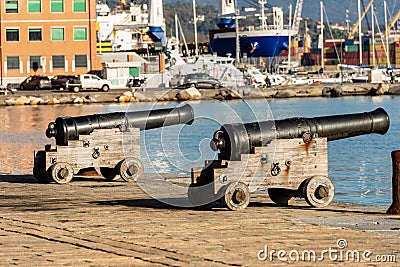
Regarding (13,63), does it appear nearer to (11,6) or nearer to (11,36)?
(11,36)

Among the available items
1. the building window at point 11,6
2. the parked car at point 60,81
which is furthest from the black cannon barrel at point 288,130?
the building window at point 11,6

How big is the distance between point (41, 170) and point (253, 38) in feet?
365

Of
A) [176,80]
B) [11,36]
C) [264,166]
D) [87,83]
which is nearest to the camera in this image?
[264,166]

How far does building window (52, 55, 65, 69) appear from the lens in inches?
3204

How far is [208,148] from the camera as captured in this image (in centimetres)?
1780

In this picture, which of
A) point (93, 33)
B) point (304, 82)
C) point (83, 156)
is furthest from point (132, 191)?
point (304, 82)

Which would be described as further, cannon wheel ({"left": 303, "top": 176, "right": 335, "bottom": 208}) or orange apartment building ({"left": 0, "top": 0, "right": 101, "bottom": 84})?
orange apartment building ({"left": 0, "top": 0, "right": 101, "bottom": 84})

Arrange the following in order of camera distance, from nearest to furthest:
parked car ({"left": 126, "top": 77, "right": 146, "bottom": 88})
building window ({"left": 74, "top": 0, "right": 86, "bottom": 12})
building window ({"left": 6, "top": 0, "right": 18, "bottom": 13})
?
parked car ({"left": 126, "top": 77, "right": 146, "bottom": 88}) < building window ({"left": 74, "top": 0, "right": 86, "bottom": 12}) < building window ({"left": 6, "top": 0, "right": 18, "bottom": 13})

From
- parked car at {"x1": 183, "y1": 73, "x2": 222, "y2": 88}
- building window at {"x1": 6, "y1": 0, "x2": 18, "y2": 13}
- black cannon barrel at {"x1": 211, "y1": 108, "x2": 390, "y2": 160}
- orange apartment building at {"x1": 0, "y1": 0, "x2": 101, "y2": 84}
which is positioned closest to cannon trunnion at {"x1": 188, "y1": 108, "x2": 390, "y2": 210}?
black cannon barrel at {"x1": 211, "y1": 108, "x2": 390, "y2": 160}

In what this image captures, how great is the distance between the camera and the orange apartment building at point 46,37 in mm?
80562

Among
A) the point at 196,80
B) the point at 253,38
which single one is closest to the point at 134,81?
the point at 196,80

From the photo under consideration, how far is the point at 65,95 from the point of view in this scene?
225 feet

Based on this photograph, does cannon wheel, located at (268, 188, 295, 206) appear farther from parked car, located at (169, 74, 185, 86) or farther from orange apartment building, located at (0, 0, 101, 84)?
orange apartment building, located at (0, 0, 101, 84)

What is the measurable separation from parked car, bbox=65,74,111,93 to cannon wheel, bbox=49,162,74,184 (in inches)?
2285
